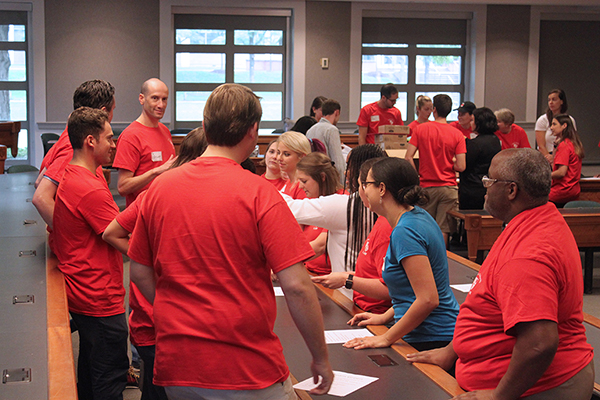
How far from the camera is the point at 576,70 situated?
11867mm

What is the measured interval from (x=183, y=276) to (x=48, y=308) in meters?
1.04

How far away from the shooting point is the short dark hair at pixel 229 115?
132 cm

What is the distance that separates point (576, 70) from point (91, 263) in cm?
1184

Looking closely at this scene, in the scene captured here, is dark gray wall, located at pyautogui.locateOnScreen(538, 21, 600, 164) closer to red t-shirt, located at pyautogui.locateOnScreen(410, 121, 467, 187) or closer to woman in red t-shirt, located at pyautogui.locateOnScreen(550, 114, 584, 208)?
woman in red t-shirt, located at pyautogui.locateOnScreen(550, 114, 584, 208)

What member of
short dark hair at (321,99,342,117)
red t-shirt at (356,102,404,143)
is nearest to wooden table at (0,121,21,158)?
short dark hair at (321,99,342,117)

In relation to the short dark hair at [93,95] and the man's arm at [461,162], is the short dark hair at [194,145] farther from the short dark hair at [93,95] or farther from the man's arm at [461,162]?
the man's arm at [461,162]

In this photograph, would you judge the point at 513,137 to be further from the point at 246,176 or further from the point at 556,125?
the point at 246,176

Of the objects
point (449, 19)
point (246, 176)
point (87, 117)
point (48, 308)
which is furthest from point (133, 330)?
point (449, 19)

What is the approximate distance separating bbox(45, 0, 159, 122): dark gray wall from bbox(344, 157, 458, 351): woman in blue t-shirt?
876cm

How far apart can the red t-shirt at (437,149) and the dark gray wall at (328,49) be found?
511 cm

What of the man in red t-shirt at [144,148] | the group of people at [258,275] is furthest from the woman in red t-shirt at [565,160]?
the man in red t-shirt at [144,148]

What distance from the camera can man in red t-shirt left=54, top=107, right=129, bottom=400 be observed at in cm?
227

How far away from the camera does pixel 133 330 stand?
2068 mm

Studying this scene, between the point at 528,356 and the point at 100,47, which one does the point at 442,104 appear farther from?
the point at 100,47
